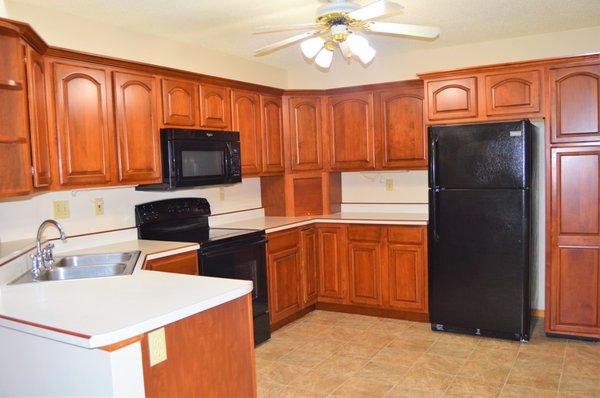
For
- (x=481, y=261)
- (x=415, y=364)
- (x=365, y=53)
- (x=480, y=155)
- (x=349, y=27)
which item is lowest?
(x=415, y=364)

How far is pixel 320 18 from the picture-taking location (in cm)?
259

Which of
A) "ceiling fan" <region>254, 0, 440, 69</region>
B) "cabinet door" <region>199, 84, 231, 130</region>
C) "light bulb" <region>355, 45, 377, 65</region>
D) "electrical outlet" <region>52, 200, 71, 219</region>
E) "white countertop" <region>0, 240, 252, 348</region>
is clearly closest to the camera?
"white countertop" <region>0, 240, 252, 348</region>

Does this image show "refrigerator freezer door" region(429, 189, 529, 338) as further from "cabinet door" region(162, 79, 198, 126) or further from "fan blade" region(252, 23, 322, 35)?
"cabinet door" region(162, 79, 198, 126)

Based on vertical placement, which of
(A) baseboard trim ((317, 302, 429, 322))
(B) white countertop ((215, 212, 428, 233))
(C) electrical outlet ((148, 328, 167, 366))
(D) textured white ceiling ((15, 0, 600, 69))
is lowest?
(A) baseboard trim ((317, 302, 429, 322))

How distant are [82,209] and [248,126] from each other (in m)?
1.58

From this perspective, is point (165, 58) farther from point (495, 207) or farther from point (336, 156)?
point (495, 207)

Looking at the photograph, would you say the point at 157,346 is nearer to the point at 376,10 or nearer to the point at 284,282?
the point at 376,10

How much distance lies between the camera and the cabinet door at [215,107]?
385 cm

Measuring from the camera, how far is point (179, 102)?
3.64 metres

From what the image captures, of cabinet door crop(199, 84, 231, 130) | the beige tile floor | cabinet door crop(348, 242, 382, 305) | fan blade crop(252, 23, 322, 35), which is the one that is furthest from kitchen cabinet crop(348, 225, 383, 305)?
fan blade crop(252, 23, 322, 35)

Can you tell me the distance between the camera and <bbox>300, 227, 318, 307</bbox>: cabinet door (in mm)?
4480

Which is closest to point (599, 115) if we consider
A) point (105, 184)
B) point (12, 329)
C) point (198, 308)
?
point (198, 308)

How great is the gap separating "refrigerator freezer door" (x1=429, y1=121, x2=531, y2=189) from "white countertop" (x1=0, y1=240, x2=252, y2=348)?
2.28 metres

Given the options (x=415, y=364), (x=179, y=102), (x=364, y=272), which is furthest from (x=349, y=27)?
(x=364, y=272)
